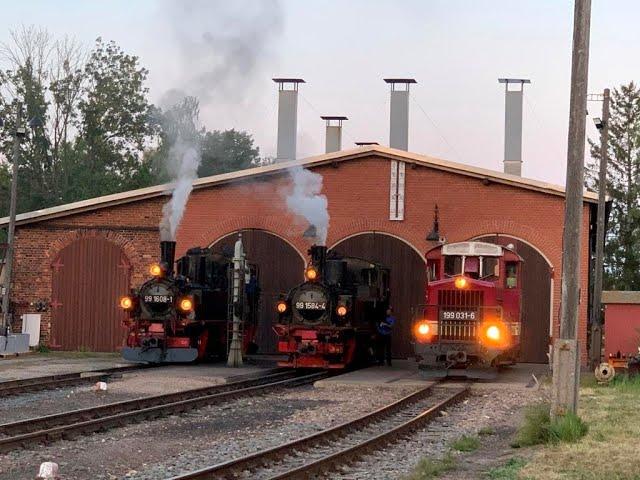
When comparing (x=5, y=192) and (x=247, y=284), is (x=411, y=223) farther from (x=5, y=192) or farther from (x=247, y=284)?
(x=5, y=192)

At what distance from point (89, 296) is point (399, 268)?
350 inches

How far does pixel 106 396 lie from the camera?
19.1 m

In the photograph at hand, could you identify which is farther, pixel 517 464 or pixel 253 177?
pixel 253 177

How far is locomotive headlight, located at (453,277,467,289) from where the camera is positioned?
22.8 metres

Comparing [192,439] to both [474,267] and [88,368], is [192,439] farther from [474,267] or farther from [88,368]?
[88,368]

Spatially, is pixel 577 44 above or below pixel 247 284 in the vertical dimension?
above

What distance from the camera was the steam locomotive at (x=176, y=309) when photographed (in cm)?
2536

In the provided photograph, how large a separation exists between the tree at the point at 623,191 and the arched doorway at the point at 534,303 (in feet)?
84.9

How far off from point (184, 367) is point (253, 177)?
743 cm

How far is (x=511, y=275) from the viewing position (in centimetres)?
2383

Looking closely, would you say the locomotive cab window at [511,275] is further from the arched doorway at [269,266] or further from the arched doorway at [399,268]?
the arched doorway at [269,266]

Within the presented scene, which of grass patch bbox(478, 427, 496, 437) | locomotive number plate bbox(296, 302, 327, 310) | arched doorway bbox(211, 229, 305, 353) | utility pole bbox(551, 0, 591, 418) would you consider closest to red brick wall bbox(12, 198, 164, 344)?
arched doorway bbox(211, 229, 305, 353)

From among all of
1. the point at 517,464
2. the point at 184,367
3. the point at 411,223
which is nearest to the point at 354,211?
the point at 411,223

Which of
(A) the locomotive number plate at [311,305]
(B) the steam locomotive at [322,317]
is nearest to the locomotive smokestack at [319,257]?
(B) the steam locomotive at [322,317]
